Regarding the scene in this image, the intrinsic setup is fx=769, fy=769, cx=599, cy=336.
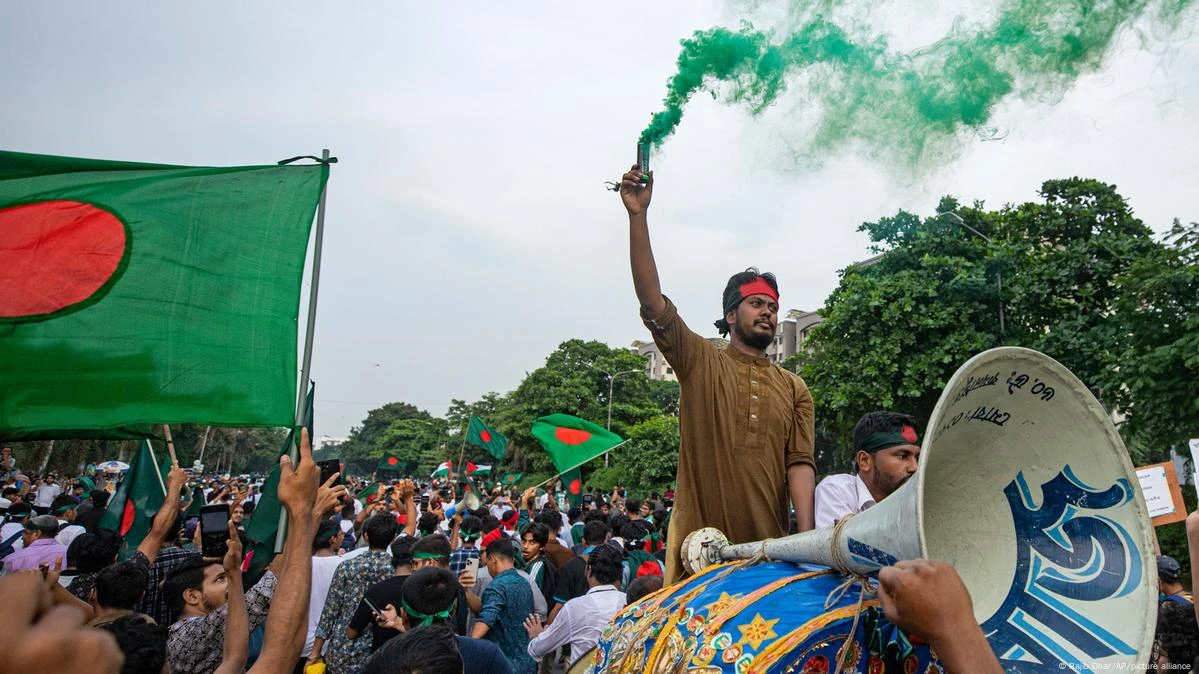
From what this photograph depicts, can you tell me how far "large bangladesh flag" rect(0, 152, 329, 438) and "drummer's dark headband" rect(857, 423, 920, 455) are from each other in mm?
3986

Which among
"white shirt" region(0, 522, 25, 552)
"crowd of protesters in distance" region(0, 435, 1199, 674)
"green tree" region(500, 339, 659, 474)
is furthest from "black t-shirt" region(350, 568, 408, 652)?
"green tree" region(500, 339, 659, 474)

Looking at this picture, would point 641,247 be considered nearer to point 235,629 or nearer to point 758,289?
point 758,289

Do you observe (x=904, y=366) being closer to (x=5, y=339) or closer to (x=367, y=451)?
(x=5, y=339)

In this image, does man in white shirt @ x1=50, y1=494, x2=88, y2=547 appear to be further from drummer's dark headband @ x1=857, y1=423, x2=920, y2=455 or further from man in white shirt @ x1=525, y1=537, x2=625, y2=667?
drummer's dark headband @ x1=857, y1=423, x2=920, y2=455

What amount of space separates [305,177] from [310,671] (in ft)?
11.9

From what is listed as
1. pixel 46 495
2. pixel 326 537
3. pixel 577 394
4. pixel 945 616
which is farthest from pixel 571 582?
pixel 577 394

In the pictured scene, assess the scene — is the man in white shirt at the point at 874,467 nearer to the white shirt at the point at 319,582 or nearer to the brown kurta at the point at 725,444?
the brown kurta at the point at 725,444

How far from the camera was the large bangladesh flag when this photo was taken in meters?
4.75

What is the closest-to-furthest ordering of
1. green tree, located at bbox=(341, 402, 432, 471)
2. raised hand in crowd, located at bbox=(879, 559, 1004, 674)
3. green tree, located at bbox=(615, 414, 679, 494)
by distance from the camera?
raised hand in crowd, located at bbox=(879, 559, 1004, 674) → green tree, located at bbox=(615, 414, 679, 494) → green tree, located at bbox=(341, 402, 432, 471)

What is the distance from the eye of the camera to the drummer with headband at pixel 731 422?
3037 mm

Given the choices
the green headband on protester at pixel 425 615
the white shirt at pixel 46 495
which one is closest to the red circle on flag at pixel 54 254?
the green headband on protester at pixel 425 615

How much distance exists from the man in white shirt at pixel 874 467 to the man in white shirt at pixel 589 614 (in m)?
3.03

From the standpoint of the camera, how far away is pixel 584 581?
6977 mm

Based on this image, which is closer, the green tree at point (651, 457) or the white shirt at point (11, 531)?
the white shirt at point (11, 531)
